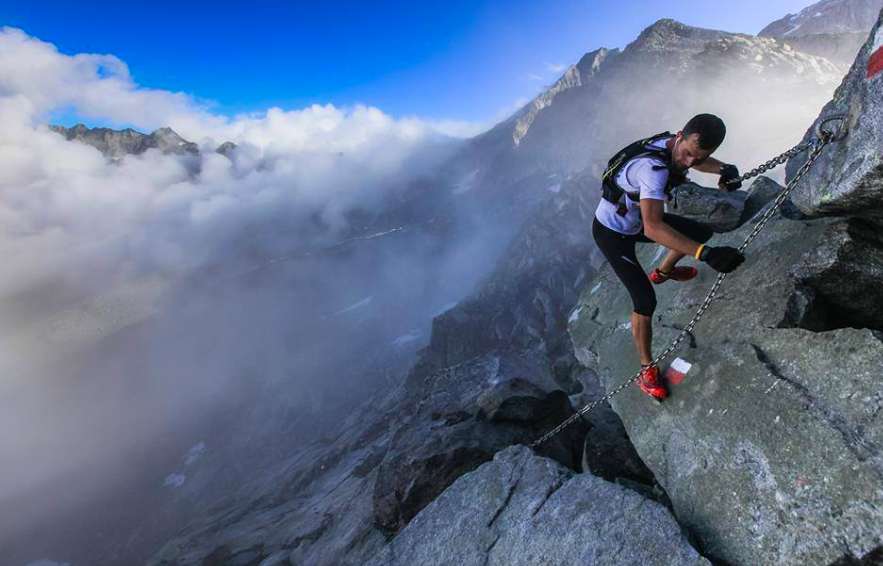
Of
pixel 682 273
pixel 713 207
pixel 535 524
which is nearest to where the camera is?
pixel 535 524

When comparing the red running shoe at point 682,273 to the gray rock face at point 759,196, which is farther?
the gray rock face at point 759,196

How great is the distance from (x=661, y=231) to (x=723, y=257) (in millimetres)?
993

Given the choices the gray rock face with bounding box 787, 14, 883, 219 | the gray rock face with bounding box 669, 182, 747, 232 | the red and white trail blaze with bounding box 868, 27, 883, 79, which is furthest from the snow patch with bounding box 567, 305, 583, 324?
the red and white trail blaze with bounding box 868, 27, 883, 79

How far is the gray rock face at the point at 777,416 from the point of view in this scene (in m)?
5.22

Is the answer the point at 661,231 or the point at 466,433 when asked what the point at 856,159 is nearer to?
the point at 661,231

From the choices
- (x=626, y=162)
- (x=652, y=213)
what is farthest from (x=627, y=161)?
(x=652, y=213)

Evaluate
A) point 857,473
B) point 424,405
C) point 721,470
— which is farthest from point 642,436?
point 424,405

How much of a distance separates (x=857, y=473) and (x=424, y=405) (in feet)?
46.9

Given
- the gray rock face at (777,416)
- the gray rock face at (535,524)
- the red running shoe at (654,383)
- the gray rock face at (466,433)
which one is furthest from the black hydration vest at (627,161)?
the gray rock face at (466,433)

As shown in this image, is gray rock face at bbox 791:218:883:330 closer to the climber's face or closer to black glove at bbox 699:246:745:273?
black glove at bbox 699:246:745:273

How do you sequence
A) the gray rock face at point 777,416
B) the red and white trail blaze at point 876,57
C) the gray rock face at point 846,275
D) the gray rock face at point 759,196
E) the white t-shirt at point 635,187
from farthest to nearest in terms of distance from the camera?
the gray rock face at point 759,196 < the gray rock face at point 846,275 < the white t-shirt at point 635,187 < the red and white trail blaze at point 876,57 < the gray rock face at point 777,416

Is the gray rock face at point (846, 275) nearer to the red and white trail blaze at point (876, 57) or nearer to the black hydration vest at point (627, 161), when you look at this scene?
the red and white trail blaze at point (876, 57)

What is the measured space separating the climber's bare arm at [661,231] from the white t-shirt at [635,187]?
150 millimetres

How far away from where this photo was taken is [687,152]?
662cm
